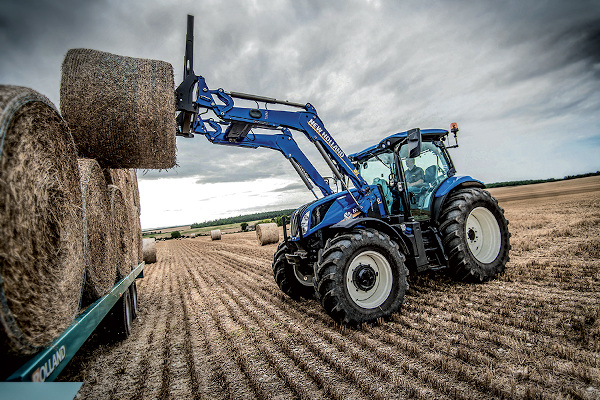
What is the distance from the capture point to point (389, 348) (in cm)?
325

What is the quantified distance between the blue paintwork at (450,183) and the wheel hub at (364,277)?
6.80 ft

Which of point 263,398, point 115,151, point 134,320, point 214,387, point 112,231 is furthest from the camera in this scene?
point 134,320

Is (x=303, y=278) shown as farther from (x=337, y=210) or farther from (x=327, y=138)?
(x=327, y=138)

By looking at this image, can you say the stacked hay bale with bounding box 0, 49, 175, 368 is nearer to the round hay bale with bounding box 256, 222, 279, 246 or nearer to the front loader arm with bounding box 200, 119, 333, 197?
the front loader arm with bounding box 200, 119, 333, 197

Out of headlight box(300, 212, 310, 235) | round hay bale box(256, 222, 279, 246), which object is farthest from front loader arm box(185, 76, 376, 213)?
round hay bale box(256, 222, 279, 246)

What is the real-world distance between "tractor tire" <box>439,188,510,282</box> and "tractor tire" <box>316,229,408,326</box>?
1.25 m

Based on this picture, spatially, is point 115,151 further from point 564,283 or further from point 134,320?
point 564,283

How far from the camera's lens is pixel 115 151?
3654mm

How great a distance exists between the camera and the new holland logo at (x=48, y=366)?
1612 mm

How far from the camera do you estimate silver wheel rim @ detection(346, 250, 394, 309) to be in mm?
4164

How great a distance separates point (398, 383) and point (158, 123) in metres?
3.51

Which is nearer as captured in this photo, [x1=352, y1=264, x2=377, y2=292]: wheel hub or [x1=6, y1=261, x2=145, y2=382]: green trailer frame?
[x1=6, y1=261, x2=145, y2=382]: green trailer frame

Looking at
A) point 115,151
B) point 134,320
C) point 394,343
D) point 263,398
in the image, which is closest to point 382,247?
point 394,343

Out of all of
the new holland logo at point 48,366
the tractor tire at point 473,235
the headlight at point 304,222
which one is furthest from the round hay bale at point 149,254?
the new holland logo at point 48,366
